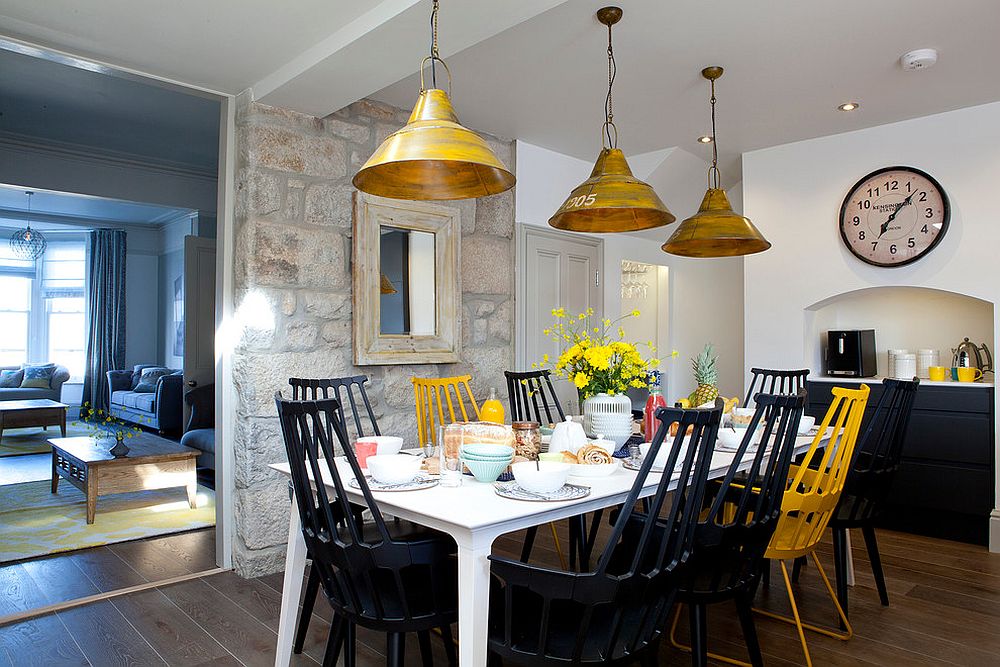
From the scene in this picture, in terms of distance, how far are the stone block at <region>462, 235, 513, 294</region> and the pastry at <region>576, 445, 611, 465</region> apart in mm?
2369

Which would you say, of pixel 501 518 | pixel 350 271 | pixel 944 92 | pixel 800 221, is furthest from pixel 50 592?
pixel 944 92

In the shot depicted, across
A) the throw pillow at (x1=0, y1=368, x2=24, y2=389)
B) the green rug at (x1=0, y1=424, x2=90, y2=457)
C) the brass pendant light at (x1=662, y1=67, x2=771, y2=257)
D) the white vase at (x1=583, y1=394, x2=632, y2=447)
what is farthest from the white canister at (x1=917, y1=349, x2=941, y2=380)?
the throw pillow at (x1=0, y1=368, x2=24, y2=389)

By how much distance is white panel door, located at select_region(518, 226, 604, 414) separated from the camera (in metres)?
4.85

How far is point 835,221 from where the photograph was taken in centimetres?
458

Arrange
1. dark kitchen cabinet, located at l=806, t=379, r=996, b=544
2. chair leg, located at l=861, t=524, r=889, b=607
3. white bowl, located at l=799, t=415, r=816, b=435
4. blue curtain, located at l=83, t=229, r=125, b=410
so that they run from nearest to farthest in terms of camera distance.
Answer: chair leg, located at l=861, t=524, r=889, b=607 → white bowl, located at l=799, t=415, r=816, b=435 → dark kitchen cabinet, located at l=806, t=379, r=996, b=544 → blue curtain, located at l=83, t=229, r=125, b=410

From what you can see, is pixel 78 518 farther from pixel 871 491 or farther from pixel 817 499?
pixel 871 491

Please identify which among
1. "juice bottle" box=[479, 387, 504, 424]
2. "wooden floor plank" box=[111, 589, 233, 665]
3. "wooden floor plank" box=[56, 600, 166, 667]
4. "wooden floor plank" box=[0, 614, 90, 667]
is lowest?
"wooden floor plank" box=[0, 614, 90, 667]

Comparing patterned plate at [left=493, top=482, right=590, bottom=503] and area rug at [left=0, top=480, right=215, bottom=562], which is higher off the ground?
patterned plate at [left=493, top=482, right=590, bottom=503]

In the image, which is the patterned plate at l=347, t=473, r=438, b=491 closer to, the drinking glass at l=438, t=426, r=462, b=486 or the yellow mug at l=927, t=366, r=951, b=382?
the drinking glass at l=438, t=426, r=462, b=486

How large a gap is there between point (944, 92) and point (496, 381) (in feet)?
10.1

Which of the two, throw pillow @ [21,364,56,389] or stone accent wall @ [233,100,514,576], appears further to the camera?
throw pillow @ [21,364,56,389]

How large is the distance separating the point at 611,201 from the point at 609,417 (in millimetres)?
808

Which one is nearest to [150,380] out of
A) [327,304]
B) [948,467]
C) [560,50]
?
[327,304]

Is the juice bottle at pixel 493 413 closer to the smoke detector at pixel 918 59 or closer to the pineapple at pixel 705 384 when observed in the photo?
the pineapple at pixel 705 384
